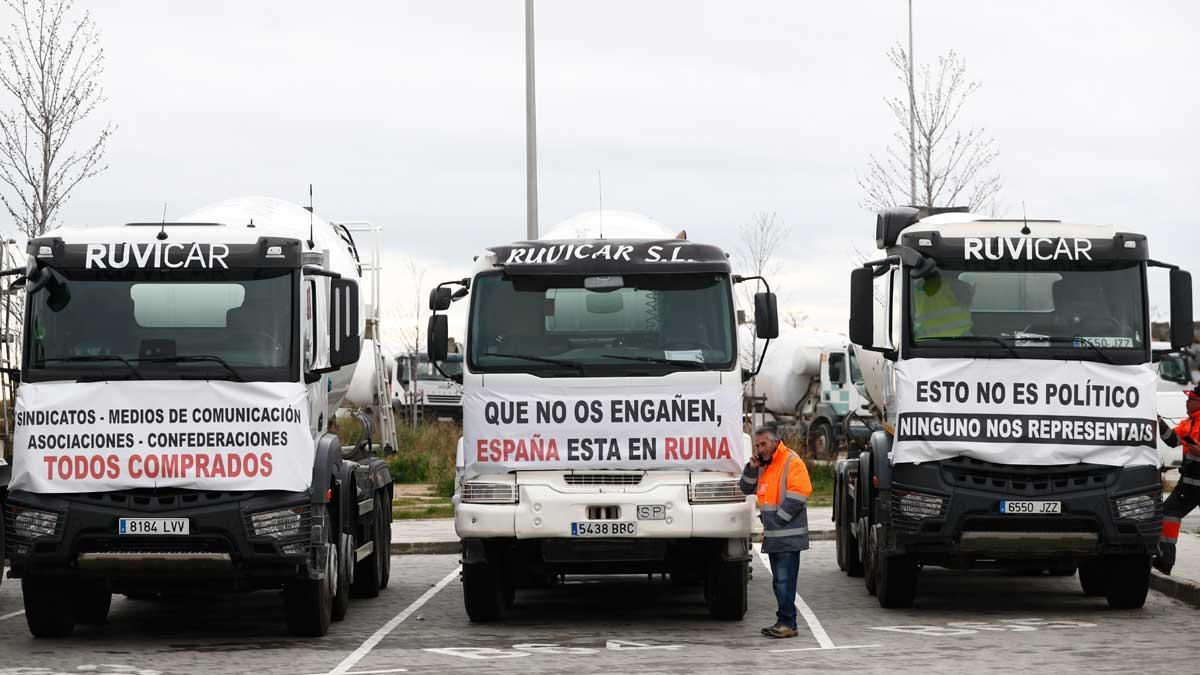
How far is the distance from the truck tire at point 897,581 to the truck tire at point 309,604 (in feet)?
14.9

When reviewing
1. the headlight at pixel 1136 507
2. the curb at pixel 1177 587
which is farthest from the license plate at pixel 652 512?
the curb at pixel 1177 587

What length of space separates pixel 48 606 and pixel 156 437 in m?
1.72

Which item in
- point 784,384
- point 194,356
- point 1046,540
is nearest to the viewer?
point 194,356

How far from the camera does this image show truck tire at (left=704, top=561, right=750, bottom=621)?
1408cm

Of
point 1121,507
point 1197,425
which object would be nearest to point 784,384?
point 1197,425

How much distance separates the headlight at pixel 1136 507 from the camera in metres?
14.4

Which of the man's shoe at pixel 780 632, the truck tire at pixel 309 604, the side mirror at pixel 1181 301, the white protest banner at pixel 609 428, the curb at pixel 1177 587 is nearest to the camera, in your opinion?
the man's shoe at pixel 780 632

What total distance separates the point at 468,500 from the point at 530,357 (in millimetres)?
1166

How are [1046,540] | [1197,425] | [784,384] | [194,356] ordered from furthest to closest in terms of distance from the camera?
1. [784,384]
2. [1197,425]
3. [1046,540]
4. [194,356]

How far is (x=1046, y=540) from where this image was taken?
14.4 meters

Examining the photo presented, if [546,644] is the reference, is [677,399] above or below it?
above

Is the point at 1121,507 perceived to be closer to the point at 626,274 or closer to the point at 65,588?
the point at 626,274

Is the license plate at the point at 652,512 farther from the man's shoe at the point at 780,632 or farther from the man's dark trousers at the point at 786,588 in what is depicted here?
the man's shoe at the point at 780,632

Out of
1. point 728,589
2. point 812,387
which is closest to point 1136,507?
point 728,589
